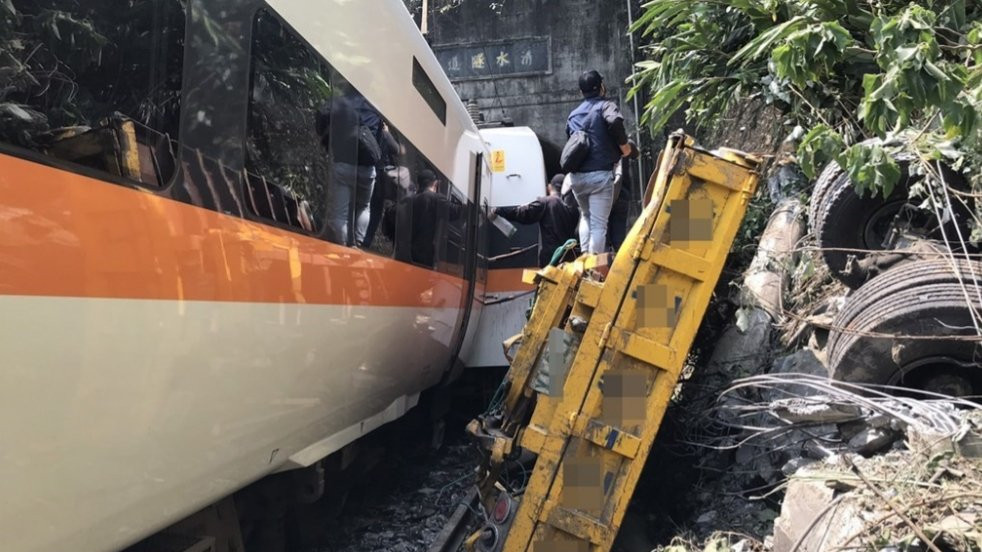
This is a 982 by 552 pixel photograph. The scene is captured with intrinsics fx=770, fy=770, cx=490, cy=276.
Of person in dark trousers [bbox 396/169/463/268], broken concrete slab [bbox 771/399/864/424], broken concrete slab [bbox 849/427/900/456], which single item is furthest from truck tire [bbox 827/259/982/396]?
person in dark trousers [bbox 396/169/463/268]

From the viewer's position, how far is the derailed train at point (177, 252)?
1.63 m

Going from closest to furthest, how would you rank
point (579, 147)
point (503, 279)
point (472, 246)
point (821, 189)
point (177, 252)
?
point (177, 252) → point (821, 189) → point (579, 147) → point (472, 246) → point (503, 279)

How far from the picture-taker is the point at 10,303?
4.96 feet

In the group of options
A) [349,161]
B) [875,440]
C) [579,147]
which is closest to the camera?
[875,440]

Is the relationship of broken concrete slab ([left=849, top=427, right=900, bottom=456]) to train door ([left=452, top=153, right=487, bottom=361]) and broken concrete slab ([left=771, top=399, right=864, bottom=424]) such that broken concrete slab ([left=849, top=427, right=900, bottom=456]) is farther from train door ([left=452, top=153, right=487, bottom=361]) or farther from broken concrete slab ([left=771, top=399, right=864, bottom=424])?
train door ([left=452, top=153, right=487, bottom=361])

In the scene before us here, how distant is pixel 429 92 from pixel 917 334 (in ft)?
10.7

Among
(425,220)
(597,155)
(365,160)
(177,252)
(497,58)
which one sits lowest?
(177,252)

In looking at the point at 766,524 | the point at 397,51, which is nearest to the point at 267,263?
the point at 397,51

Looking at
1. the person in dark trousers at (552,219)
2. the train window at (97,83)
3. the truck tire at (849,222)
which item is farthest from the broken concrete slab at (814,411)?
the person in dark trousers at (552,219)

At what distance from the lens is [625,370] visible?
324 cm

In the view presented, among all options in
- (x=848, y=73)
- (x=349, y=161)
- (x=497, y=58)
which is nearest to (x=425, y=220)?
(x=349, y=161)

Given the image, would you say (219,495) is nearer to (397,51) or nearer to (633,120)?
(397,51)

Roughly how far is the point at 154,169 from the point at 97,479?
2.60ft

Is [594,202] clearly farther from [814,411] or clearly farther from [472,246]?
[814,411]
